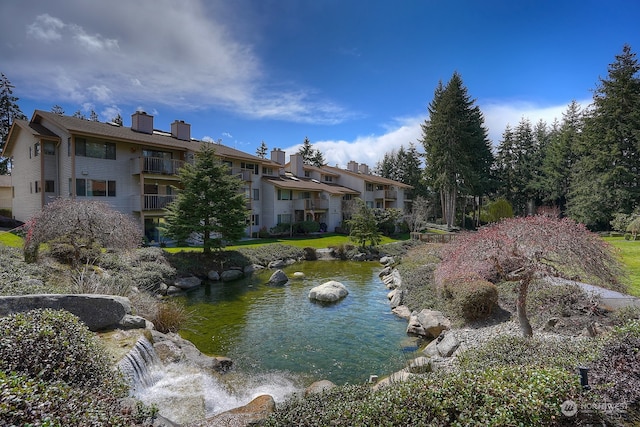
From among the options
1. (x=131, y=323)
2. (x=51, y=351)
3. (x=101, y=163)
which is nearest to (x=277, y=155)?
(x=101, y=163)

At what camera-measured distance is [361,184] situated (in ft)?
154

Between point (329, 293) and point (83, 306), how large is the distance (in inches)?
411

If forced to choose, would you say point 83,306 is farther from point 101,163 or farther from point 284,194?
point 284,194

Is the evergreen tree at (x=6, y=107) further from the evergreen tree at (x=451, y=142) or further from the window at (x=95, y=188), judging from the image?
the evergreen tree at (x=451, y=142)

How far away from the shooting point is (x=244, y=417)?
600 centimetres

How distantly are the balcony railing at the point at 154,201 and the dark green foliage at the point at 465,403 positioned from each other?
2375 cm

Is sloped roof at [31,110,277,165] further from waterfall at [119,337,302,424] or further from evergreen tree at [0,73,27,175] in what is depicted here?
evergreen tree at [0,73,27,175]

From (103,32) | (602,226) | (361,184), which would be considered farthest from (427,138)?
(103,32)

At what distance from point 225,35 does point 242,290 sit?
12555 mm

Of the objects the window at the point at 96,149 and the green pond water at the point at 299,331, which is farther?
the window at the point at 96,149

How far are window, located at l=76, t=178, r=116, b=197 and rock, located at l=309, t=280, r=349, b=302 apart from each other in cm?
1768

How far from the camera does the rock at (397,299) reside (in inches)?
590

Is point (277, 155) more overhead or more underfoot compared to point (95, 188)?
more overhead

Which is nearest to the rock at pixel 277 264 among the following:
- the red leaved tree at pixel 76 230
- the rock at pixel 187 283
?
the rock at pixel 187 283
